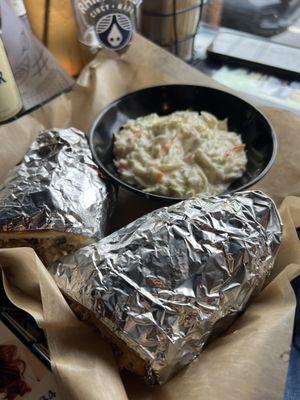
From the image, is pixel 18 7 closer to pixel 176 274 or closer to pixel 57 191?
pixel 57 191

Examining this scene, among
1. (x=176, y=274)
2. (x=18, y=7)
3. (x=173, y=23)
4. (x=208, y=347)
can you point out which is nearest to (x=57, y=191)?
(x=176, y=274)

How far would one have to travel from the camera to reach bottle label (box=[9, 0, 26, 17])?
1.18 meters

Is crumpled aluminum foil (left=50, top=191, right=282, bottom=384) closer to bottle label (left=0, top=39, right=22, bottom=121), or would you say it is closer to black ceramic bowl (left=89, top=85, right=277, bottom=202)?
black ceramic bowl (left=89, top=85, right=277, bottom=202)

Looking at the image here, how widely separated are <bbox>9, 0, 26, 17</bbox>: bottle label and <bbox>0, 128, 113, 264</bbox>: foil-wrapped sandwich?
47cm

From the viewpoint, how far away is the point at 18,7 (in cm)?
120

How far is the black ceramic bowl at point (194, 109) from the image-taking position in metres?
1.04

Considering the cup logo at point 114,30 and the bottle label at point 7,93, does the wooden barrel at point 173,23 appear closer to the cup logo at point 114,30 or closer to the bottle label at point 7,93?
the cup logo at point 114,30

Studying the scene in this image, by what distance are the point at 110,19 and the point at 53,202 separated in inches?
24.9

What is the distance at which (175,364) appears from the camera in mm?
685

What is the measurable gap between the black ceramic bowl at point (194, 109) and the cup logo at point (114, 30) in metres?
0.18

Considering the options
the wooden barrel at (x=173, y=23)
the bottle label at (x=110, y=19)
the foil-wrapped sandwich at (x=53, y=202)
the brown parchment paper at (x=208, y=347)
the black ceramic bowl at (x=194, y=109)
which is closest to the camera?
the brown parchment paper at (x=208, y=347)

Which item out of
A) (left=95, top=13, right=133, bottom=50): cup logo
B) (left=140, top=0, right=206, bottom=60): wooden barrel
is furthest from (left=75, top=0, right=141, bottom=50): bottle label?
(left=140, top=0, right=206, bottom=60): wooden barrel

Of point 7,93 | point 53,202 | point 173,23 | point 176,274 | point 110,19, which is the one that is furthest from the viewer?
point 173,23

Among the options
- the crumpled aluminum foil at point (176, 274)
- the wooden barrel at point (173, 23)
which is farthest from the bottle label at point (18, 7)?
the crumpled aluminum foil at point (176, 274)
